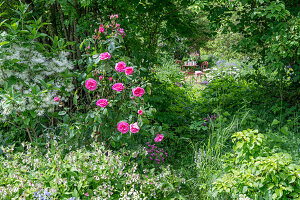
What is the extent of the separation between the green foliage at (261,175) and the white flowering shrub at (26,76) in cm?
171

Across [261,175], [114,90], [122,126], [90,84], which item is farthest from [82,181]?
[261,175]

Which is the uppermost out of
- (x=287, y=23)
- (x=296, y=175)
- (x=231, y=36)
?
(x=287, y=23)

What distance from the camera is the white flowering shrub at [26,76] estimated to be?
2303 mm

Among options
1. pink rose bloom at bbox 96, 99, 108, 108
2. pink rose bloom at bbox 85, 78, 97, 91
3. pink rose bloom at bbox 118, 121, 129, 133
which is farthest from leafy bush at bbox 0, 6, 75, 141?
pink rose bloom at bbox 118, 121, 129, 133

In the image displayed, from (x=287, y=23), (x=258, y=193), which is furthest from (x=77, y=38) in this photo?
(x=258, y=193)

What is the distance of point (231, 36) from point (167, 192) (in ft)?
35.6

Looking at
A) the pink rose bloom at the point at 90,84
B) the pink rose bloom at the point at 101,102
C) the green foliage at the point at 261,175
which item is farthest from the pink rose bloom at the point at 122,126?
the green foliage at the point at 261,175

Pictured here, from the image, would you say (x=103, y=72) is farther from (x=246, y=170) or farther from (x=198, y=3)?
(x=246, y=170)

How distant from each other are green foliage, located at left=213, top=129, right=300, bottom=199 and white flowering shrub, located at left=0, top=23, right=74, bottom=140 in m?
1.71

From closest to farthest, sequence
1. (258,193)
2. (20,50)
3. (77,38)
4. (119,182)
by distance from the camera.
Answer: (258,193)
(119,182)
(20,50)
(77,38)

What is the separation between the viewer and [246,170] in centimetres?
204

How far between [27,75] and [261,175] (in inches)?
89.0

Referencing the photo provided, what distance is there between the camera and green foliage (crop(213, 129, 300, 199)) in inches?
72.1

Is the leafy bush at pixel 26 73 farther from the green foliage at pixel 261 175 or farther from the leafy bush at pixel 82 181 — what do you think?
the green foliage at pixel 261 175
